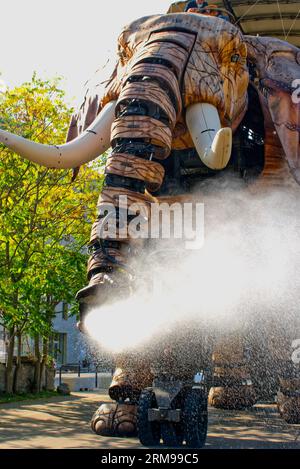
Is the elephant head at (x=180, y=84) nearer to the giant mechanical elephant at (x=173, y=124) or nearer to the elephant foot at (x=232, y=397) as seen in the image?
the giant mechanical elephant at (x=173, y=124)

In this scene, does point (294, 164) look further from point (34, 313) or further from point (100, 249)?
point (34, 313)

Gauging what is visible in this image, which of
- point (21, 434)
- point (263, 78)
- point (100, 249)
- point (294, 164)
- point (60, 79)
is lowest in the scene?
point (21, 434)

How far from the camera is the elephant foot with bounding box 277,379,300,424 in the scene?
26.7ft

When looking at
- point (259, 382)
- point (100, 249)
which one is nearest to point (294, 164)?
point (100, 249)

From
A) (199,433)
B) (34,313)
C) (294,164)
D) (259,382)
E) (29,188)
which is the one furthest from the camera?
(29,188)

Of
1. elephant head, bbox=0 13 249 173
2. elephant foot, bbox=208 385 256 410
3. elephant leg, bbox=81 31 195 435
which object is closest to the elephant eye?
elephant head, bbox=0 13 249 173

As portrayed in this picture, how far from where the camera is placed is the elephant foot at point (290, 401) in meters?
8.14

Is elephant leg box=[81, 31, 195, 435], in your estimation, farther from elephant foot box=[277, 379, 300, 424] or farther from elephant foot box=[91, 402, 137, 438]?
elephant foot box=[277, 379, 300, 424]

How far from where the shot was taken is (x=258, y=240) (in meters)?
7.19

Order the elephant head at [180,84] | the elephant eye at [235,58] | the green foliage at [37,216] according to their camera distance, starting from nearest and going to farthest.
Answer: the elephant head at [180,84] < the elephant eye at [235,58] < the green foliage at [37,216]

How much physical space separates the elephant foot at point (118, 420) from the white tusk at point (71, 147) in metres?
2.20

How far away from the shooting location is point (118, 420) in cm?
646

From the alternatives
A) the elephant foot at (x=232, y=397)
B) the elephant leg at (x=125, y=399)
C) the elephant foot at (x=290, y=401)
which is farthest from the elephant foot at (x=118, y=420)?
the elephant foot at (x=232, y=397)

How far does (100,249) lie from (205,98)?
1841 millimetres
